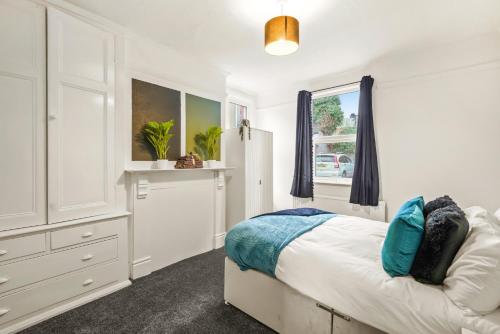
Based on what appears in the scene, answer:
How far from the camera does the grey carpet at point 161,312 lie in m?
1.75

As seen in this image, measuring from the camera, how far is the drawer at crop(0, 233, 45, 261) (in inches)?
66.6

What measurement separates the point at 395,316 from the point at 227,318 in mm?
1234

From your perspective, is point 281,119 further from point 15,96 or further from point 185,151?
point 15,96


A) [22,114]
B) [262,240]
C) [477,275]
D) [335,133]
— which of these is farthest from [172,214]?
[335,133]

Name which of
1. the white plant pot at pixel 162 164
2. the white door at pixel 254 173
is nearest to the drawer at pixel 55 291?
the white plant pot at pixel 162 164

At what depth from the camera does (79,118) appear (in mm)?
2102

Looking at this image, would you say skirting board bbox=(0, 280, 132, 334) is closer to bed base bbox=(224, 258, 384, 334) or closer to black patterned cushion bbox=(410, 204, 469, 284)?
bed base bbox=(224, 258, 384, 334)

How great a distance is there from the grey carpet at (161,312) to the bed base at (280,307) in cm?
10

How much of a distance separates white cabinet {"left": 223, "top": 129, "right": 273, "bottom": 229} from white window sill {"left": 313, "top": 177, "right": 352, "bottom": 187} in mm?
876

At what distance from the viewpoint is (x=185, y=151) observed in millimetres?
2998

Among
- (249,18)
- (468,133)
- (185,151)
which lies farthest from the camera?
(185,151)

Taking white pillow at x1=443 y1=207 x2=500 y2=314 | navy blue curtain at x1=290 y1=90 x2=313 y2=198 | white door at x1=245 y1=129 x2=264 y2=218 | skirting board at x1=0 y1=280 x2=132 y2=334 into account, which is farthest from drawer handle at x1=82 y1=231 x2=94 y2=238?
navy blue curtain at x1=290 y1=90 x2=313 y2=198

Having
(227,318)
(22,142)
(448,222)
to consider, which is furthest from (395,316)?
(22,142)

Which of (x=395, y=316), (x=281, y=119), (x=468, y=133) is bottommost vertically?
(x=395, y=316)
